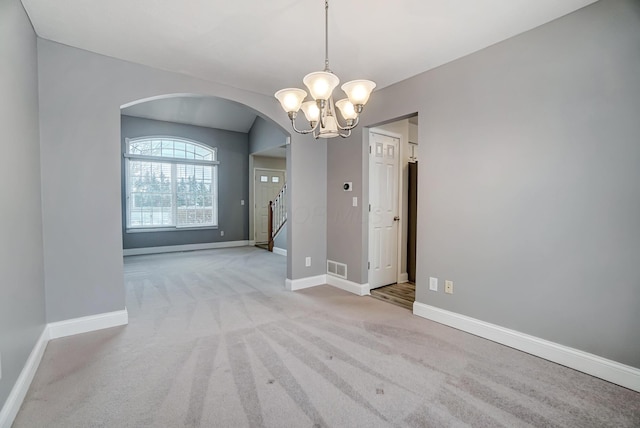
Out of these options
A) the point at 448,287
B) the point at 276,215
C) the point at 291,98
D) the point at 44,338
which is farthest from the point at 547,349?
the point at 276,215

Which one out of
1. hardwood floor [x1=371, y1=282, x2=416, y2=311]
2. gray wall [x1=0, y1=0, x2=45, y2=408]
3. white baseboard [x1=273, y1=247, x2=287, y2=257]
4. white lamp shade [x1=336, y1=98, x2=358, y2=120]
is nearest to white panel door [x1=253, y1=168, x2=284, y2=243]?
white baseboard [x1=273, y1=247, x2=287, y2=257]

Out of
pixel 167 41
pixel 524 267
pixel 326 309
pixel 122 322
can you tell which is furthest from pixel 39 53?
pixel 524 267

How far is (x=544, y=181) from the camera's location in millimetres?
2309

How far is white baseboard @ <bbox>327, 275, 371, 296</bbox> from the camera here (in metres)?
3.88

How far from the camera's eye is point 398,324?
2.93 meters

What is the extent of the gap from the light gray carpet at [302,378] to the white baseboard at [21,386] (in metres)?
0.05

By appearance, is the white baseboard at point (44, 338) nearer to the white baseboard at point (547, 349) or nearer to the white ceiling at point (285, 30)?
the white ceiling at point (285, 30)

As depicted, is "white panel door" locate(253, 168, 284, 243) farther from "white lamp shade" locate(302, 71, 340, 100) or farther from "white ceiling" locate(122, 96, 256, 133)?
"white lamp shade" locate(302, 71, 340, 100)

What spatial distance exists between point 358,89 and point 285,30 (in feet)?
3.23

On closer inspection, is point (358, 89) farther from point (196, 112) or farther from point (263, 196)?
point (263, 196)

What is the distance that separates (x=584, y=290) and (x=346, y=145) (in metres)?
2.93

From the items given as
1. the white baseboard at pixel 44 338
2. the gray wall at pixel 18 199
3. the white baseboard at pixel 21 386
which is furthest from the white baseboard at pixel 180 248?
the white baseboard at pixel 21 386

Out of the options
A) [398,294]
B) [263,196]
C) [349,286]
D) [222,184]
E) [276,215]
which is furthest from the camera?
[263,196]

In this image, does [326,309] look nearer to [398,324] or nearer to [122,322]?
[398,324]
